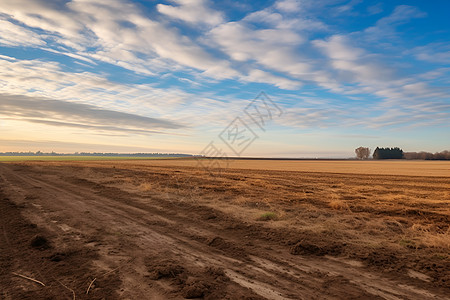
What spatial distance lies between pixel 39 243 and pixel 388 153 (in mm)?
186927

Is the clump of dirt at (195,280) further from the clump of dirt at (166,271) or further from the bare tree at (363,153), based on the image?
the bare tree at (363,153)

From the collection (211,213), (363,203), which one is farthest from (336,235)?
(363,203)

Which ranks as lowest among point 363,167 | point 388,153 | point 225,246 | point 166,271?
point 225,246

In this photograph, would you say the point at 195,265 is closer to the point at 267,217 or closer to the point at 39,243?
the point at 39,243

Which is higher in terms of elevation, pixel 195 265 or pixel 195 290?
pixel 195 290

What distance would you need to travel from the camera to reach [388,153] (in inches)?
6358

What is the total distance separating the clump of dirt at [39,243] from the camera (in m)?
6.30

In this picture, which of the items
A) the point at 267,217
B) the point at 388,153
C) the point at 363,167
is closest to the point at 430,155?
the point at 388,153

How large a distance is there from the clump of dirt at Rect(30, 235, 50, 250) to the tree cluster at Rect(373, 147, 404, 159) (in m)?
184

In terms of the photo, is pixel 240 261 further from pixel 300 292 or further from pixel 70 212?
pixel 70 212

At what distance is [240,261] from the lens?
5664 mm

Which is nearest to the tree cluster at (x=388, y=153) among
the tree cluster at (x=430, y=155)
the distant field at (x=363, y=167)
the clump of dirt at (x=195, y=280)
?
the tree cluster at (x=430, y=155)

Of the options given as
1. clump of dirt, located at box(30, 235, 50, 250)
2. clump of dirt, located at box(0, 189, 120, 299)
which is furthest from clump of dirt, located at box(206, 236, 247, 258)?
clump of dirt, located at box(30, 235, 50, 250)

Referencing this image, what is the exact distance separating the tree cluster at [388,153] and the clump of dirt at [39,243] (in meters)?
184
